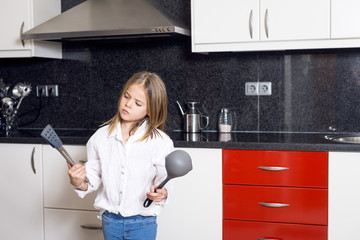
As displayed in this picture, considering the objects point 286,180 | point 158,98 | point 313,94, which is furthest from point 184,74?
point 158,98

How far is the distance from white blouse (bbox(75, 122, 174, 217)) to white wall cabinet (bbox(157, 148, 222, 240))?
62 centimetres

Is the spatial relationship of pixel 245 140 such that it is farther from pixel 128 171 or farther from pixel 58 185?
pixel 58 185

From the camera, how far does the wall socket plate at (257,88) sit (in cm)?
286

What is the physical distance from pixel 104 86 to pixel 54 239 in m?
0.97

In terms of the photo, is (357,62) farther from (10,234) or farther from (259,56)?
(10,234)

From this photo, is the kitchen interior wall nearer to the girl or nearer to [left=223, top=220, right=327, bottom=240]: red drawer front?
[left=223, top=220, right=327, bottom=240]: red drawer front

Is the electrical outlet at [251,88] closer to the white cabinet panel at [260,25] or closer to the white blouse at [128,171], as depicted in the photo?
the white cabinet panel at [260,25]

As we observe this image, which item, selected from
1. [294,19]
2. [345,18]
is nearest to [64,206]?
A: [294,19]

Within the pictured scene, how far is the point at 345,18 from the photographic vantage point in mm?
2436

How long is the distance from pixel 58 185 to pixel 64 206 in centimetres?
Result: 12

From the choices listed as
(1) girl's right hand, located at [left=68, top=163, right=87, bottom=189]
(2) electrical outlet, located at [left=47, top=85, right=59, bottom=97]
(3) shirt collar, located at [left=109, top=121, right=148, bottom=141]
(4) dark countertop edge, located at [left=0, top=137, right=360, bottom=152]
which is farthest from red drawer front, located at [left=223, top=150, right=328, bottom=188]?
(2) electrical outlet, located at [left=47, top=85, right=59, bottom=97]

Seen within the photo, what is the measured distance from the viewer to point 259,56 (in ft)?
9.37

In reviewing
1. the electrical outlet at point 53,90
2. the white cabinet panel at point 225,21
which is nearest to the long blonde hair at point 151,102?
the white cabinet panel at point 225,21

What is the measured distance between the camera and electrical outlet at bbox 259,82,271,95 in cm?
285
